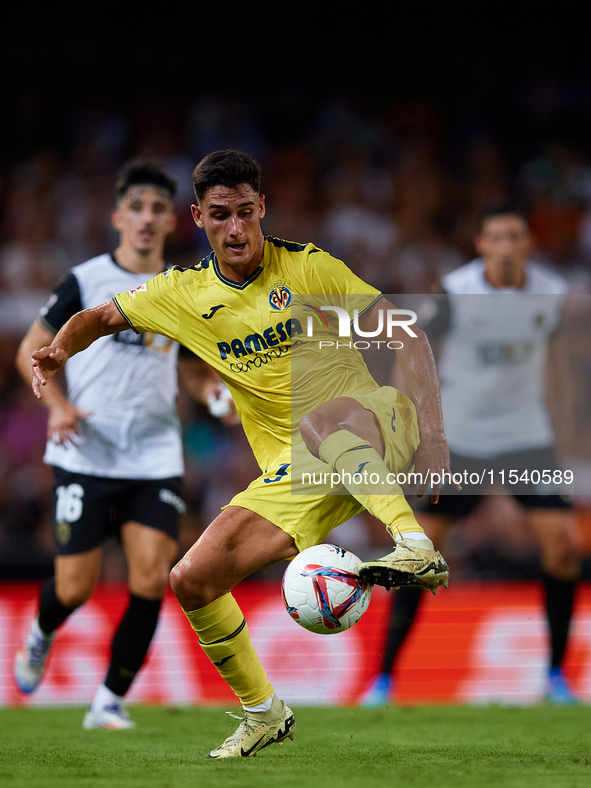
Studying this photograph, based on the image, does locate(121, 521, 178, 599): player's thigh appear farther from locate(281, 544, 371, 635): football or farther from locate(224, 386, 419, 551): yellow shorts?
locate(281, 544, 371, 635): football

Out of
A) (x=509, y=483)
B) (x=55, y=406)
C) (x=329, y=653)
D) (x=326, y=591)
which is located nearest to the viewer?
(x=326, y=591)

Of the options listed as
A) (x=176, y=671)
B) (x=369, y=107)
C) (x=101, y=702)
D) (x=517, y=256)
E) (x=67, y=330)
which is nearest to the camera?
(x=67, y=330)

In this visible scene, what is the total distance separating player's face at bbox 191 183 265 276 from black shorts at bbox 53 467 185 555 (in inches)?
71.6

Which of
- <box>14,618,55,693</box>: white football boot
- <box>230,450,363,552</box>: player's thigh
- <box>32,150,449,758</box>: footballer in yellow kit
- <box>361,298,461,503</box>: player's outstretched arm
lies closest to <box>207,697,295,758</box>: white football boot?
<box>32,150,449,758</box>: footballer in yellow kit

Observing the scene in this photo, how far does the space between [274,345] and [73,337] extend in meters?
0.81

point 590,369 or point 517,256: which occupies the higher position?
point 517,256

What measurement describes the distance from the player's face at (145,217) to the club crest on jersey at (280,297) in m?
1.71

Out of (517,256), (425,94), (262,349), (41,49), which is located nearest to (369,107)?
(425,94)

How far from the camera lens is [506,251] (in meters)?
6.33

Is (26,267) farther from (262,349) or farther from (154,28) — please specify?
(262,349)

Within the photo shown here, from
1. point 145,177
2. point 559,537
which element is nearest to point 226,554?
point 145,177

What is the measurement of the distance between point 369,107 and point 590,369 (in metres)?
4.37

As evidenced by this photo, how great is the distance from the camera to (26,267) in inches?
405

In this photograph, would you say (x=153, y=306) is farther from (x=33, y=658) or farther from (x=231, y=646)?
(x=33, y=658)
